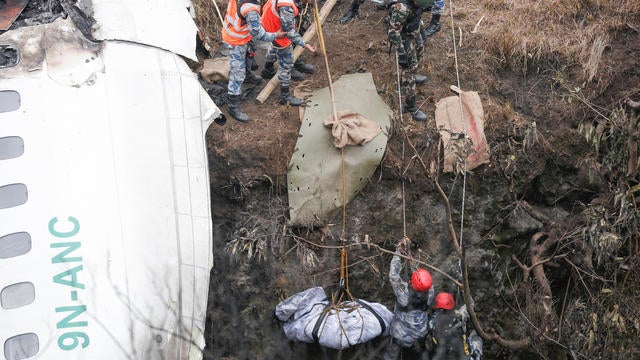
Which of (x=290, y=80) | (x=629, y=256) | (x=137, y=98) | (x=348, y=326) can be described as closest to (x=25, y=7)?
(x=137, y=98)

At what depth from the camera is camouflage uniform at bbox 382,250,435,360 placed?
21.1 feet

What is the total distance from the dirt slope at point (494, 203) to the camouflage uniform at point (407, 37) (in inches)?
17.0

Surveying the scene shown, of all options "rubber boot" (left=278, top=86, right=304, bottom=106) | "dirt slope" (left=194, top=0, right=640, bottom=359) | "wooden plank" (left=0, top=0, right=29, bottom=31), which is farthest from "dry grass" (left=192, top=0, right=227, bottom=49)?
"wooden plank" (left=0, top=0, right=29, bottom=31)

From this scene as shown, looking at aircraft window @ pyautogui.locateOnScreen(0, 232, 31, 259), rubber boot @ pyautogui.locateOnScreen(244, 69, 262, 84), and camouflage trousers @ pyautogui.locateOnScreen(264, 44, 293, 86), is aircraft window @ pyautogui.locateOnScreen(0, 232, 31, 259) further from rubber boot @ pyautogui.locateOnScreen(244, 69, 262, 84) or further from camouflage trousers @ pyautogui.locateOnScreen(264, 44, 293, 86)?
rubber boot @ pyautogui.locateOnScreen(244, 69, 262, 84)

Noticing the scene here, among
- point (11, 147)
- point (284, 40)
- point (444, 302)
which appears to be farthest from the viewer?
point (284, 40)

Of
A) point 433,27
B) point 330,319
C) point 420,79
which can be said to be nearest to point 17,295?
point 330,319

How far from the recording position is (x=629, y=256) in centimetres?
664

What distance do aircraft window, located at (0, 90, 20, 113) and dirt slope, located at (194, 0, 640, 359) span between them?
2.21 meters

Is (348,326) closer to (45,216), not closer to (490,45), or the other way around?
(45,216)

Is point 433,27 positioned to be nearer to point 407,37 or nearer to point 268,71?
point 407,37

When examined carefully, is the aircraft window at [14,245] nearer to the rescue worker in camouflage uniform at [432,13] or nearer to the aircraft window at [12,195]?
the aircraft window at [12,195]

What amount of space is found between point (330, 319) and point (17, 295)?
277 cm

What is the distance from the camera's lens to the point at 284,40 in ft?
23.2

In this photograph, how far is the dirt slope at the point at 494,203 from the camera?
6824 millimetres
